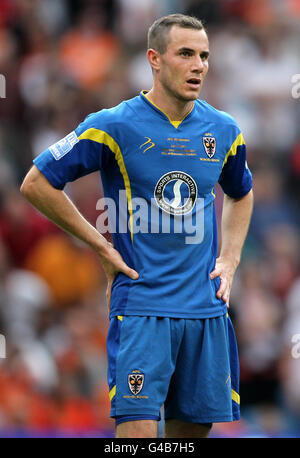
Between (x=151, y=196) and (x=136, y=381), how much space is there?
3.09 feet

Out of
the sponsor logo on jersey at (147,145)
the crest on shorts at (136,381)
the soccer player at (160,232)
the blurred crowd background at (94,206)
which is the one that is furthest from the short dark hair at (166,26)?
the blurred crowd background at (94,206)

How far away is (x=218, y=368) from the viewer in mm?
5152

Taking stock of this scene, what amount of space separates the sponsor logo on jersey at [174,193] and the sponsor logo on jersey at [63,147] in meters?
0.49

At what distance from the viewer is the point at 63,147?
5078 millimetres

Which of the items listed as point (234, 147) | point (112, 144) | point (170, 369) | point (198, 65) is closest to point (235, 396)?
point (170, 369)

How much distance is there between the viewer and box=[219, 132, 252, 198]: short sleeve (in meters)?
5.39

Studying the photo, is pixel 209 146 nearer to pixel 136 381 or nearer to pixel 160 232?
pixel 160 232

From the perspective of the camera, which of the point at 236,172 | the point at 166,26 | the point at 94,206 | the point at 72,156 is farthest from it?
the point at 94,206

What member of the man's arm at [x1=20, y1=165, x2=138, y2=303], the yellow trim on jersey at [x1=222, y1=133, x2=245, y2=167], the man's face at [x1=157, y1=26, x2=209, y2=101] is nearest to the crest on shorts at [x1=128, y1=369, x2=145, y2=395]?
the man's arm at [x1=20, y1=165, x2=138, y2=303]

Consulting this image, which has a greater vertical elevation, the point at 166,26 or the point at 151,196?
the point at 166,26

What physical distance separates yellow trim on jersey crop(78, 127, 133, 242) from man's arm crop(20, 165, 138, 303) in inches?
6.9

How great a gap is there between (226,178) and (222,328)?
88 cm

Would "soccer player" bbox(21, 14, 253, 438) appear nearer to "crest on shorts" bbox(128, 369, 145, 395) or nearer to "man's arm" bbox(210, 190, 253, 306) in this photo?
"crest on shorts" bbox(128, 369, 145, 395)

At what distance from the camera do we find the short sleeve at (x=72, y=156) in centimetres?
505
